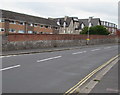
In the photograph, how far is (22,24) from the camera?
A: 51625 mm

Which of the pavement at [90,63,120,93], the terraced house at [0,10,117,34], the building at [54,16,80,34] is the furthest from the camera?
the building at [54,16,80,34]

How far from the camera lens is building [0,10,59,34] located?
148 feet

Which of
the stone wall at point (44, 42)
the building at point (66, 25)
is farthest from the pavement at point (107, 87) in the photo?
the building at point (66, 25)

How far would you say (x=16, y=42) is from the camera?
19.6m

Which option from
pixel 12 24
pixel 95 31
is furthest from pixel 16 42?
pixel 95 31

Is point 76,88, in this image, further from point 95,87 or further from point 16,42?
point 16,42

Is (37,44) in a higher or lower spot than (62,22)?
lower

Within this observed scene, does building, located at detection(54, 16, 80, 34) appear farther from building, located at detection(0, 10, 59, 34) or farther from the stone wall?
the stone wall

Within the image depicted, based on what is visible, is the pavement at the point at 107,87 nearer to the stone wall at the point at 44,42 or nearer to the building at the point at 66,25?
the stone wall at the point at 44,42

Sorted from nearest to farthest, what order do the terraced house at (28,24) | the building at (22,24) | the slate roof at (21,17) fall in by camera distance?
the building at (22,24), the terraced house at (28,24), the slate roof at (21,17)

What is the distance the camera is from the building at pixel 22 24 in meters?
45.2

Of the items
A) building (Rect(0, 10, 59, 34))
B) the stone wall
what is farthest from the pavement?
building (Rect(0, 10, 59, 34))

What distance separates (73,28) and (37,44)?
56467mm

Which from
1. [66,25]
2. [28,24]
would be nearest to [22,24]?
[28,24]
